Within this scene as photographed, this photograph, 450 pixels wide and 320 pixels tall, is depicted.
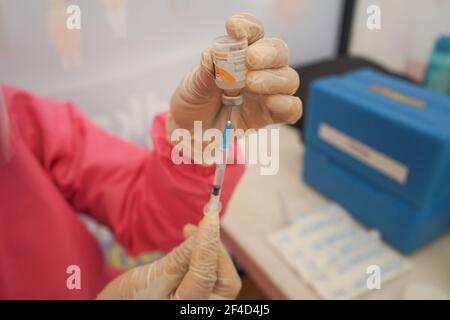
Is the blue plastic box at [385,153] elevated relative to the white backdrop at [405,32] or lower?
lower

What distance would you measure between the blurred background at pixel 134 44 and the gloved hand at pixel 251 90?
0.20 meters

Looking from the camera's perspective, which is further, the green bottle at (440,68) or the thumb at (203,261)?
the green bottle at (440,68)

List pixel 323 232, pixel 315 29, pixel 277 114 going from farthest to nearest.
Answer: pixel 315 29 < pixel 323 232 < pixel 277 114

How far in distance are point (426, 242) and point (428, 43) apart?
Answer: 610 mm

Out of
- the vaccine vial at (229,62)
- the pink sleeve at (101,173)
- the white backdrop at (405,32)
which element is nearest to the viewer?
the vaccine vial at (229,62)

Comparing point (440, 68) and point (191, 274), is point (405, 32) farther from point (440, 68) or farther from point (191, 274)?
point (191, 274)

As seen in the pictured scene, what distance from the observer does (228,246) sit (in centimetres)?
81

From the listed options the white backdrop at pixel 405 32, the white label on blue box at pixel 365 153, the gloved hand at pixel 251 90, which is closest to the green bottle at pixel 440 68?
the white backdrop at pixel 405 32

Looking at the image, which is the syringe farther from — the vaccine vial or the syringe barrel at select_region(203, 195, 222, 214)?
the vaccine vial

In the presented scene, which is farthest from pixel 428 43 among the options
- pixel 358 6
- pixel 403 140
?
pixel 403 140

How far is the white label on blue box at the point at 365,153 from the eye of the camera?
674 millimetres

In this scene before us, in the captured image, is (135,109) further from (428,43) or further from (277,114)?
(428,43)

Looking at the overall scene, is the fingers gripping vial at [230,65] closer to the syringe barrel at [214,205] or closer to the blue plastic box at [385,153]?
the syringe barrel at [214,205]
